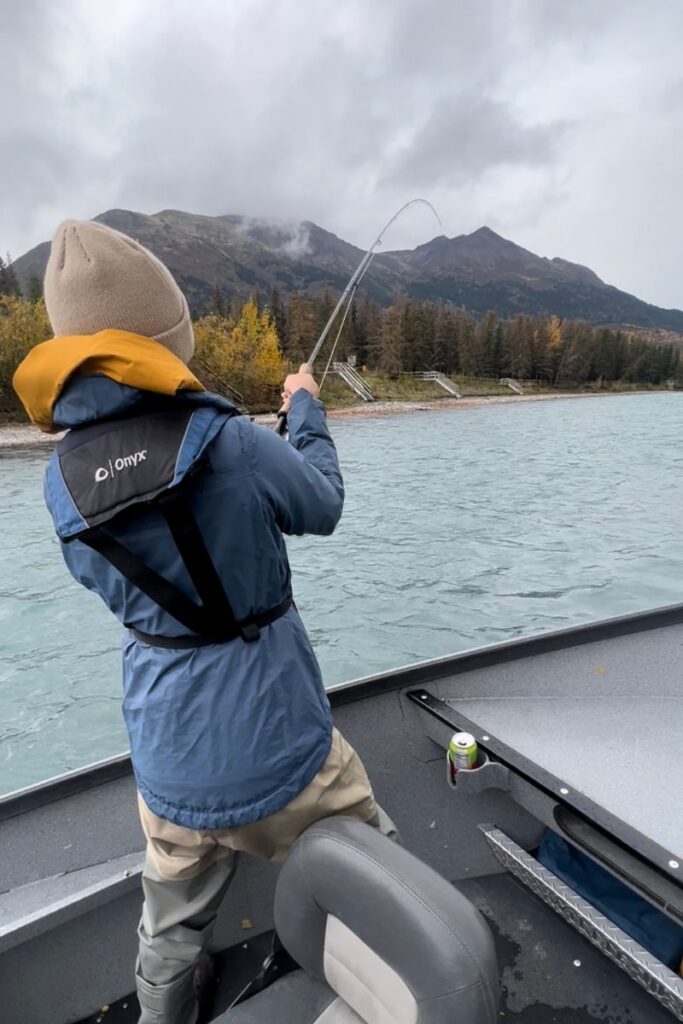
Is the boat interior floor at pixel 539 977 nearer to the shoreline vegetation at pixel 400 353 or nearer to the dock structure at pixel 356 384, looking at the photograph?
the shoreline vegetation at pixel 400 353

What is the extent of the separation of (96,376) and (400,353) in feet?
245

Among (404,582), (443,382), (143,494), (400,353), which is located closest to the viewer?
(143,494)

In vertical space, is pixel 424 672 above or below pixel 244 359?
below

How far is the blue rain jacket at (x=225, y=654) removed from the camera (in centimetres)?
121

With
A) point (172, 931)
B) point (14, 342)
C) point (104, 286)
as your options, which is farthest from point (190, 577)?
point (14, 342)

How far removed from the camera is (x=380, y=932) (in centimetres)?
119

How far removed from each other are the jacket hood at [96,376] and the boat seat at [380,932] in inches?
39.0

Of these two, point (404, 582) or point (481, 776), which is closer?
point (481, 776)

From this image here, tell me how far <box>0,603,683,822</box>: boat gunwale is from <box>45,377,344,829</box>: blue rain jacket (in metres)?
0.76

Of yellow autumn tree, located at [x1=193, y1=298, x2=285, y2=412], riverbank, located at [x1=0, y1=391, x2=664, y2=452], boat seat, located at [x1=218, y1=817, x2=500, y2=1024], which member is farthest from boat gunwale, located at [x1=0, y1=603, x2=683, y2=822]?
yellow autumn tree, located at [x1=193, y1=298, x2=285, y2=412]

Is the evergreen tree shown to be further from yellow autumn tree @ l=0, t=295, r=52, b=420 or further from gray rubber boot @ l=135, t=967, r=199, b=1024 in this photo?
gray rubber boot @ l=135, t=967, r=199, b=1024

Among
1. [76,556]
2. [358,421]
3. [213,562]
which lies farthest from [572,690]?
[358,421]

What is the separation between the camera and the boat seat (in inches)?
43.8

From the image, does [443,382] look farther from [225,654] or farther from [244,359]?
[225,654]
